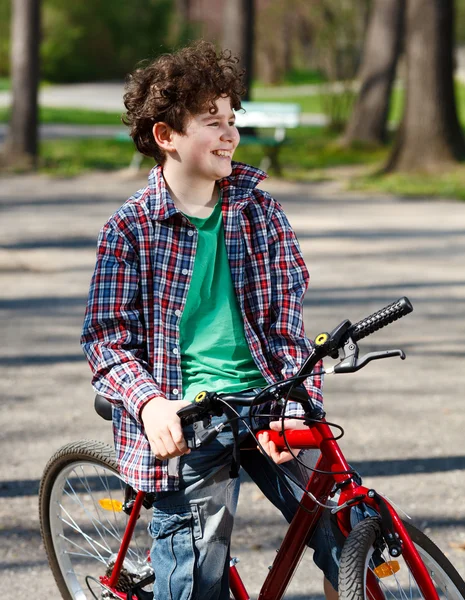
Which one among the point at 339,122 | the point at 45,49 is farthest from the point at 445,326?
the point at 45,49

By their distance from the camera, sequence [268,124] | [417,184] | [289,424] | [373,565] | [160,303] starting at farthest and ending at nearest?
[268,124] < [417,184] < [160,303] < [289,424] < [373,565]

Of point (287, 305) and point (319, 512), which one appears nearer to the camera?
point (319, 512)

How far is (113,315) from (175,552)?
0.57m

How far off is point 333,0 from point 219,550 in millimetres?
20625

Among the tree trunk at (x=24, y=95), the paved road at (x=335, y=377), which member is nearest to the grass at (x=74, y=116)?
the tree trunk at (x=24, y=95)

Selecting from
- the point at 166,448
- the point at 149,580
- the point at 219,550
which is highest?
the point at 166,448

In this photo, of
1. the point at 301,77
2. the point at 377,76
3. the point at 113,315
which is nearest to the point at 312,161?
the point at 377,76

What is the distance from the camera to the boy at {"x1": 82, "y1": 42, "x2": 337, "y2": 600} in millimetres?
2547

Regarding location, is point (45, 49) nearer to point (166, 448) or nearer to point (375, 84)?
point (375, 84)

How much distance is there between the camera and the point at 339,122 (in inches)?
862

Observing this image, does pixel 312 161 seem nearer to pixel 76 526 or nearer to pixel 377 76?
pixel 377 76

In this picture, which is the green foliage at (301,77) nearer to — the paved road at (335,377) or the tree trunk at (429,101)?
the tree trunk at (429,101)

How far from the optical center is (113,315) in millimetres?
2555

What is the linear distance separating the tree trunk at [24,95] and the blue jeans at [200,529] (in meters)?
14.2
